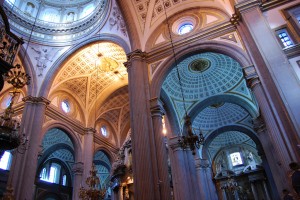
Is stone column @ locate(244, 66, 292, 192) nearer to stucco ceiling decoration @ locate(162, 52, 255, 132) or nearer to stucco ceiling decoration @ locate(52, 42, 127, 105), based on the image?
stucco ceiling decoration @ locate(162, 52, 255, 132)

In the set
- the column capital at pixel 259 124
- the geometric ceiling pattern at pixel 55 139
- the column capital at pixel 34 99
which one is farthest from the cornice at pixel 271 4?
the geometric ceiling pattern at pixel 55 139

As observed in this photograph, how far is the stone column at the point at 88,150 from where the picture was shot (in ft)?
49.7

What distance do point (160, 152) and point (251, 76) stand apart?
4213 mm

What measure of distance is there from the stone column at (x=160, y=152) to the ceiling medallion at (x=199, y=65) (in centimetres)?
590

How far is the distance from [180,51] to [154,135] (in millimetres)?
3980

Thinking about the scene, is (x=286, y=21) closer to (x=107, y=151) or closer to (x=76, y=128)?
(x=76, y=128)

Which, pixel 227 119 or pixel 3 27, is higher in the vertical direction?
pixel 227 119

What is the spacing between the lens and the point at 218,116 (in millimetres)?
19109

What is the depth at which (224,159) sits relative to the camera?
22234 mm

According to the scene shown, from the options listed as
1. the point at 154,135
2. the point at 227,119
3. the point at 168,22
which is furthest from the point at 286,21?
the point at 227,119

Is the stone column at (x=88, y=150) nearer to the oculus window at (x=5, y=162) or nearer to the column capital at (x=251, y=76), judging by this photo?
the oculus window at (x=5, y=162)

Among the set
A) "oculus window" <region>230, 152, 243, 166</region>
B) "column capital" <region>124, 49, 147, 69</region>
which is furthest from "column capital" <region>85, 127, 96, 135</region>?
"oculus window" <region>230, 152, 243, 166</region>

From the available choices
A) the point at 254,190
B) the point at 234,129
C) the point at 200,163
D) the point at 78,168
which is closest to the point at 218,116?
the point at 234,129

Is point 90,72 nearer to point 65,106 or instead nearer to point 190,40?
point 65,106
